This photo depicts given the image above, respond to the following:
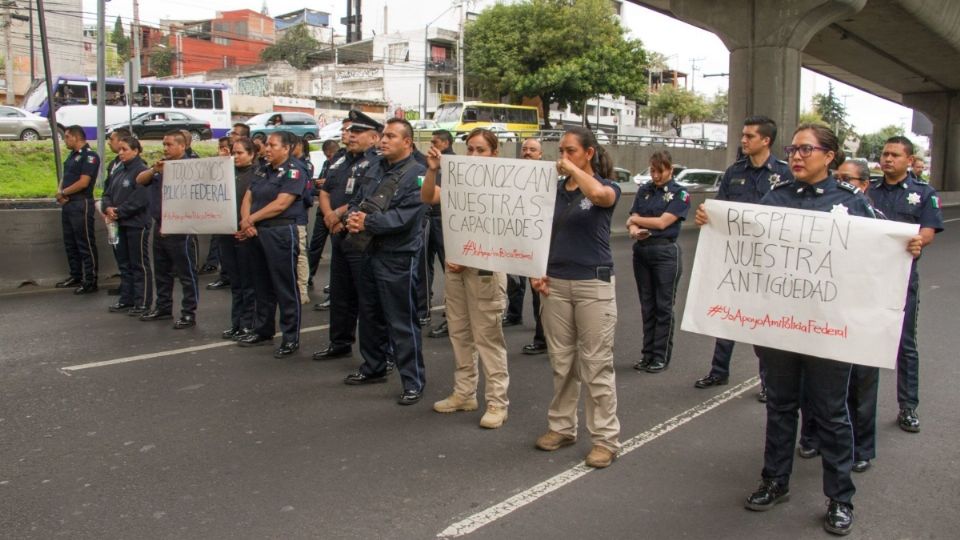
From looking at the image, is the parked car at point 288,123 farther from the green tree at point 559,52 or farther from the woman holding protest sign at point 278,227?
the woman holding protest sign at point 278,227

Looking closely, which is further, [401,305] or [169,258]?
[169,258]

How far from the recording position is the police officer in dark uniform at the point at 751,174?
19.3ft

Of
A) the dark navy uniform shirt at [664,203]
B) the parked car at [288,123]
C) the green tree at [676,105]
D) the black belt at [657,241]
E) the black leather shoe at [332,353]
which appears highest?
the green tree at [676,105]

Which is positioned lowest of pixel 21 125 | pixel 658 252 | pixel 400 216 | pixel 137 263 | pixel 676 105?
pixel 137 263

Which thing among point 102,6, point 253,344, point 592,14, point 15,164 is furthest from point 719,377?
point 592,14

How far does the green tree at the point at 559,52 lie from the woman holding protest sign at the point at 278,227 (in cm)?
4210

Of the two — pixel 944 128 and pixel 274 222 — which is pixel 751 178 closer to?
pixel 274 222

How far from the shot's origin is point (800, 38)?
18.6 m

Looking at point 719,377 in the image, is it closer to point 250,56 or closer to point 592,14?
point 592,14

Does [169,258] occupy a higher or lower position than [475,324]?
higher

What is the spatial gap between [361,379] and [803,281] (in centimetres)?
351

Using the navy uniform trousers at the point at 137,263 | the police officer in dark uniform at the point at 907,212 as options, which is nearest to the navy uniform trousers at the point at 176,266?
the navy uniform trousers at the point at 137,263

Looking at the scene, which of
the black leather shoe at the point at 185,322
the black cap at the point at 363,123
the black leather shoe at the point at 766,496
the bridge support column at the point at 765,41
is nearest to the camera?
the black leather shoe at the point at 766,496

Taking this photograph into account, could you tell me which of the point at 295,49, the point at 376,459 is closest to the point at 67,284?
the point at 376,459
